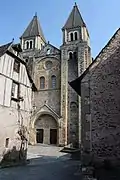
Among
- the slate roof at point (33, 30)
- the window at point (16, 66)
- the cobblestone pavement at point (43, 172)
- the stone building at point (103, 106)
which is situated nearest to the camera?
the cobblestone pavement at point (43, 172)

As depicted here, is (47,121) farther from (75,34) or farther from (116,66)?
(116,66)

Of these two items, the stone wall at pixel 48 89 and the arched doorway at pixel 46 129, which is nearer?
the arched doorway at pixel 46 129

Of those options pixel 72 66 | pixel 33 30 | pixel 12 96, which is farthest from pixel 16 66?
pixel 33 30

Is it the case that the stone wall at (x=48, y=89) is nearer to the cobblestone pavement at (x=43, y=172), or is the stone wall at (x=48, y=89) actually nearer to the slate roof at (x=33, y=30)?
the slate roof at (x=33, y=30)

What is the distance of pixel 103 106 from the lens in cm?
978

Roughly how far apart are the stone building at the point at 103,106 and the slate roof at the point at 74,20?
21.3 meters

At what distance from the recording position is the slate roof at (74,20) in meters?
30.6

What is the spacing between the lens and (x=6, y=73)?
12.8 metres

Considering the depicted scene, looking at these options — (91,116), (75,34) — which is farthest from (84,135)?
(75,34)

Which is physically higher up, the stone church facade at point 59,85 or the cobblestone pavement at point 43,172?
the stone church facade at point 59,85

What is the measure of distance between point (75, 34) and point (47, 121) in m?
13.6

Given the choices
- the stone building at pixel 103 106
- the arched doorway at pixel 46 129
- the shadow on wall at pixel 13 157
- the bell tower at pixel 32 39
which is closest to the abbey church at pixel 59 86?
the arched doorway at pixel 46 129

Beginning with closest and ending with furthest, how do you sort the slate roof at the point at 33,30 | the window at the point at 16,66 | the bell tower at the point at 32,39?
the window at the point at 16,66 < the bell tower at the point at 32,39 < the slate roof at the point at 33,30

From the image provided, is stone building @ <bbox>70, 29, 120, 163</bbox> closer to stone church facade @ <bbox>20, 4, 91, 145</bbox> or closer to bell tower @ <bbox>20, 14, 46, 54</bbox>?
stone church facade @ <bbox>20, 4, 91, 145</bbox>
